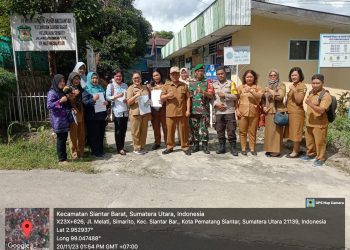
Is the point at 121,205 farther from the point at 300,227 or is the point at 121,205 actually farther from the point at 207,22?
the point at 207,22

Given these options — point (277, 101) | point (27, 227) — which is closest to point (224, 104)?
point (277, 101)

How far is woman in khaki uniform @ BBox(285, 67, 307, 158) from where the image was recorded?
625 centimetres

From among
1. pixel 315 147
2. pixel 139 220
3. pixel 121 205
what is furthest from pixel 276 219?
pixel 315 147

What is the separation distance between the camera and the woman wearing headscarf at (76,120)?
6.06m

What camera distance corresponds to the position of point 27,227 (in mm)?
3602

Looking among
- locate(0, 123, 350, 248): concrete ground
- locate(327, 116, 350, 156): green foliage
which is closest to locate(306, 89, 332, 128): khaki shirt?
locate(0, 123, 350, 248): concrete ground

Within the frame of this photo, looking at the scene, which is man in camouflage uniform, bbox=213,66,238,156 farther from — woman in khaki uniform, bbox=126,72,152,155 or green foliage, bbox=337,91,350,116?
green foliage, bbox=337,91,350,116

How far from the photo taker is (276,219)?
4094 millimetres

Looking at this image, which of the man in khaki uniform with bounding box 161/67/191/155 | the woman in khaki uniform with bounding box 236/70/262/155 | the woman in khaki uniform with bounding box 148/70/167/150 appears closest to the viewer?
the woman in khaki uniform with bounding box 236/70/262/155

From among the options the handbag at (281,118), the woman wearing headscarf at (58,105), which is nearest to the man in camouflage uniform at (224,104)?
the handbag at (281,118)

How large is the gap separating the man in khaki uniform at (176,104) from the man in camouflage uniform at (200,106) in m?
0.12

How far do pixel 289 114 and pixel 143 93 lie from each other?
108 inches

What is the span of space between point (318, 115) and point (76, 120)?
416 cm

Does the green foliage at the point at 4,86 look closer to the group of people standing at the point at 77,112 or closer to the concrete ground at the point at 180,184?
the group of people standing at the point at 77,112
